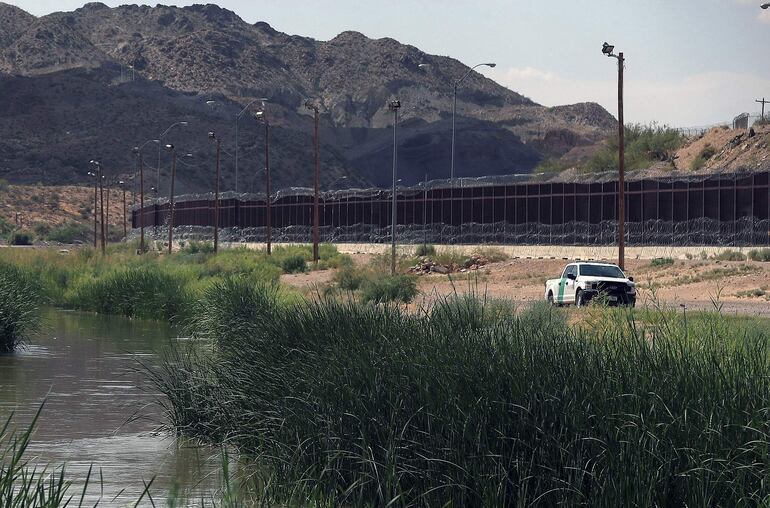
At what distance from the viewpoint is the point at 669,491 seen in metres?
11.1

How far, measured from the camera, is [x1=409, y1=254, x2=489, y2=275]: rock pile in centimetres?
6328

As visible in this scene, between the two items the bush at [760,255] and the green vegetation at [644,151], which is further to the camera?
the green vegetation at [644,151]

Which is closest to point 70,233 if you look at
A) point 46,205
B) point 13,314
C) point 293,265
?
point 46,205

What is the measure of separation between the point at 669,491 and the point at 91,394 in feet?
48.8

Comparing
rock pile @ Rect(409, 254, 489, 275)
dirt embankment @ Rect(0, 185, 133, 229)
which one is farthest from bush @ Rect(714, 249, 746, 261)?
dirt embankment @ Rect(0, 185, 133, 229)

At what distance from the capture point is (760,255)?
54750 mm

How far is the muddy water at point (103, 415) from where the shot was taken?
15.5 m

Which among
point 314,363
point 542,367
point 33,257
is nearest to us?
point 542,367

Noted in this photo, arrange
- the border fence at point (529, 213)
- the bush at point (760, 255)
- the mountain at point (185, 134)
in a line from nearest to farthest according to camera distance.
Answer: the bush at point (760, 255) → the border fence at point (529, 213) → the mountain at point (185, 134)

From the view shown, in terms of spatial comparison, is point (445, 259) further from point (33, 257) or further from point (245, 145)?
point (245, 145)

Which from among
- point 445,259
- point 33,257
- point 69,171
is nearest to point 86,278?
point 33,257

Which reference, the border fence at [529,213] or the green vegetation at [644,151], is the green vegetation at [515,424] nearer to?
the border fence at [529,213]

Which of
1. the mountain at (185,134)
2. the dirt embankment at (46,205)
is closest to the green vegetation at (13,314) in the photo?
the dirt embankment at (46,205)

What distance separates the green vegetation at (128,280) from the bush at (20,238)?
55379 mm
